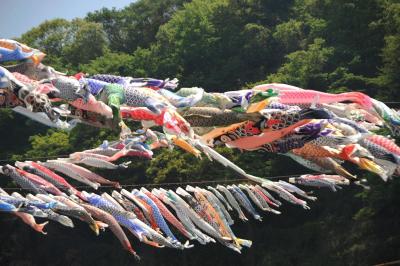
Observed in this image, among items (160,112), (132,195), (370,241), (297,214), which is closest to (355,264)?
(370,241)

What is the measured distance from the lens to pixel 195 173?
33094 millimetres

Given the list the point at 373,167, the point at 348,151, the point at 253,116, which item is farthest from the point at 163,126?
the point at 373,167

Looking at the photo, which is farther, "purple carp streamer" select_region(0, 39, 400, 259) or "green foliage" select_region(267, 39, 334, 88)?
"green foliage" select_region(267, 39, 334, 88)

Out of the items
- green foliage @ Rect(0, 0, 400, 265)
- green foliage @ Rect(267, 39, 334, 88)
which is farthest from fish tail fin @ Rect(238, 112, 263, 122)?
green foliage @ Rect(267, 39, 334, 88)

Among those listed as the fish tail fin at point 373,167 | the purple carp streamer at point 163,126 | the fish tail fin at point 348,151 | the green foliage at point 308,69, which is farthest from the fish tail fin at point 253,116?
the green foliage at point 308,69

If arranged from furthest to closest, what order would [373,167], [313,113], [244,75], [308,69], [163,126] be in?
1. [244,75]
2. [308,69]
3. [373,167]
4. [313,113]
5. [163,126]

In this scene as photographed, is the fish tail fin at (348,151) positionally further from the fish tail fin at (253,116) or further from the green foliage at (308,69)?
the green foliage at (308,69)

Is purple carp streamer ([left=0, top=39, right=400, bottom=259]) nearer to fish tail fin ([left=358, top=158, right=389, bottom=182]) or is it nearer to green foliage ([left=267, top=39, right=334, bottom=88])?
fish tail fin ([left=358, top=158, right=389, bottom=182])

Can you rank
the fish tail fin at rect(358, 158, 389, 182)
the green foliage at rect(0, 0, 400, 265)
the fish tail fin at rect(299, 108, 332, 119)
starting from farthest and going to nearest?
the green foliage at rect(0, 0, 400, 265)
the fish tail fin at rect(358, 158, 389, 182)
the fish tail fin at rect(299, 108, 332, 119)

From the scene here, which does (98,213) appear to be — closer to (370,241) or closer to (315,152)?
(315,152)

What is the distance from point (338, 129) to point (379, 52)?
21.5 metres

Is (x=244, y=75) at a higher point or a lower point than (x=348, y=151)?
lower

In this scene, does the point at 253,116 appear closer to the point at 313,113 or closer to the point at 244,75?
the point at 313,113

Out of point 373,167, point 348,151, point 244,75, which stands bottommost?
point 244,75
